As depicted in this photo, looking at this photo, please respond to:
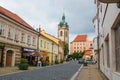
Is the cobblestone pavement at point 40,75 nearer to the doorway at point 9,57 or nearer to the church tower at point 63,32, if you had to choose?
the doorway at point 9,57

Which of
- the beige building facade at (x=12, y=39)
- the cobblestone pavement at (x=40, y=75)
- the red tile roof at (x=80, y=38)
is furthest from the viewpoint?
the red tile roof at (x=80, y=38)

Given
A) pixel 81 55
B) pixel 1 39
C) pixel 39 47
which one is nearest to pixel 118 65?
pixel 1 39

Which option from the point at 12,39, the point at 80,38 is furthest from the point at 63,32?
the point at 12,39

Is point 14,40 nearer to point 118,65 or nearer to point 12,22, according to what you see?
point 12,22

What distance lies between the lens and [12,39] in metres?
29.4

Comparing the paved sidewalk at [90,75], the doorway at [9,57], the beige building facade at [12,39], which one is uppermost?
the beige building facade at [12,39]

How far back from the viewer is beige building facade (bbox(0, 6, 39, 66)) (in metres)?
26.6

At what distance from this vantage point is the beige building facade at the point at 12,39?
26625mm

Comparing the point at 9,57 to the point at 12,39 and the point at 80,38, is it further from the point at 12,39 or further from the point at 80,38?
the point at 80,38

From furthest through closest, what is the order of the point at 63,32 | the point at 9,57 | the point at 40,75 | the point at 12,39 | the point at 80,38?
the point at 80,38, the point at 63,32, the point at 12,39, the point at 9,57, the point at 40,75

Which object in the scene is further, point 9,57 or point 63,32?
point 63,32

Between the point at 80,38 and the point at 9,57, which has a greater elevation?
the point at 80,38

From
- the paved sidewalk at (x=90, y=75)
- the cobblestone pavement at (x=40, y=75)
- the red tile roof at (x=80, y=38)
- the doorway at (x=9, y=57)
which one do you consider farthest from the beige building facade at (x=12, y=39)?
the red tile roof at (x=80, y=38)

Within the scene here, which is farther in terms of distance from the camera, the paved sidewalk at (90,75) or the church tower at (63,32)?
the church tower at (63,32)
